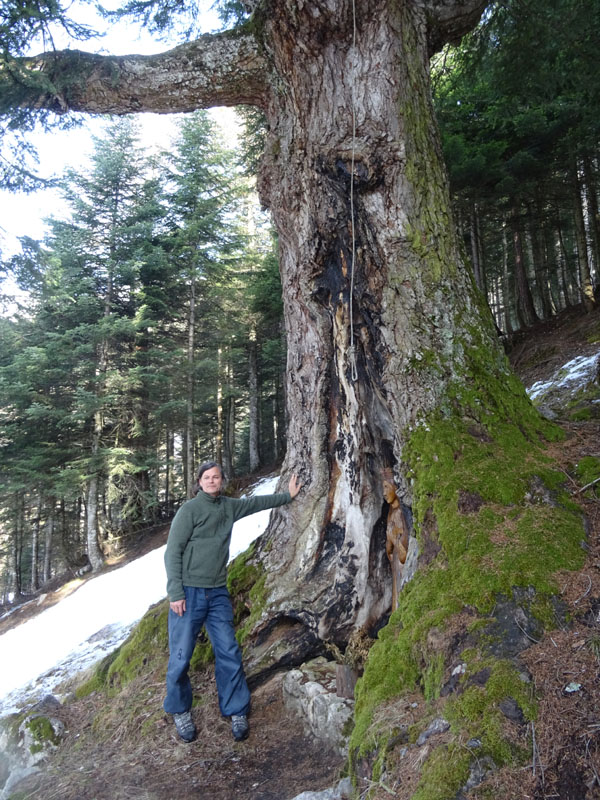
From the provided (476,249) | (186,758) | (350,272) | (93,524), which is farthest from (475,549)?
(93,524)

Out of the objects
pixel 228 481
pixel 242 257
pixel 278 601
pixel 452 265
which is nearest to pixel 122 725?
pixel 278 601

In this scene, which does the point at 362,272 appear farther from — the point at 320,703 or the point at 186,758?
the point at 186,758

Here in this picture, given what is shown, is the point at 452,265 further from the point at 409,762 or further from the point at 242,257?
the point at 242,257

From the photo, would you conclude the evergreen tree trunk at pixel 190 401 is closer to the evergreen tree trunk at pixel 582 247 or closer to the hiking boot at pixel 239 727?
the evergreen tree trunk at pixel 582 247

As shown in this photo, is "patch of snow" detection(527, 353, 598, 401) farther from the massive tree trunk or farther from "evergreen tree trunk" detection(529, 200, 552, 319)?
"evergreen tree trunk" detection(529, 200, 552, 319)

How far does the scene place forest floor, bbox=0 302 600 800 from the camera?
6.44ft

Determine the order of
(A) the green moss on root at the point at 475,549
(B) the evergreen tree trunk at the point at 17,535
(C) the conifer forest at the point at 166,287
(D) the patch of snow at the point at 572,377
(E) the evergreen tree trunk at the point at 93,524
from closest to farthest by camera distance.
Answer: (A) the green moss on root at the point at 475,549 < (D) the patch of snow at the point at 572,377 < (C) the conifer forest at the point at 166,287 < (E) the evergreen tree trunk at the point at 93,524 < (B) the evergreen tree trunk at the point at 17,535

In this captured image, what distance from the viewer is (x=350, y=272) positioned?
4.49m

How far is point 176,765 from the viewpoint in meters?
3.79

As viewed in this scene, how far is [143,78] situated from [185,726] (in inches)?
241

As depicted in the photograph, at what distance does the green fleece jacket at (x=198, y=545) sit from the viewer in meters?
4.32

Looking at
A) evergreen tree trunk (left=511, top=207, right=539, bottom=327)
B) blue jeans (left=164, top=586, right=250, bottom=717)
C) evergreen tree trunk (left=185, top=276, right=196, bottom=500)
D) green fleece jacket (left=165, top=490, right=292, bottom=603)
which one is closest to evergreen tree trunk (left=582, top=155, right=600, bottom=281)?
evergreen tree trunk (left=511, top=207, right=539, bottom=327)

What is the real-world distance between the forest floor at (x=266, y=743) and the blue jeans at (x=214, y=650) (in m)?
0.24

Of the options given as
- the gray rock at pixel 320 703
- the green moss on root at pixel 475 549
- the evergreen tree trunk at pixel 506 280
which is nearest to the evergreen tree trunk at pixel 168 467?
the gray rock at pixel 320 703
